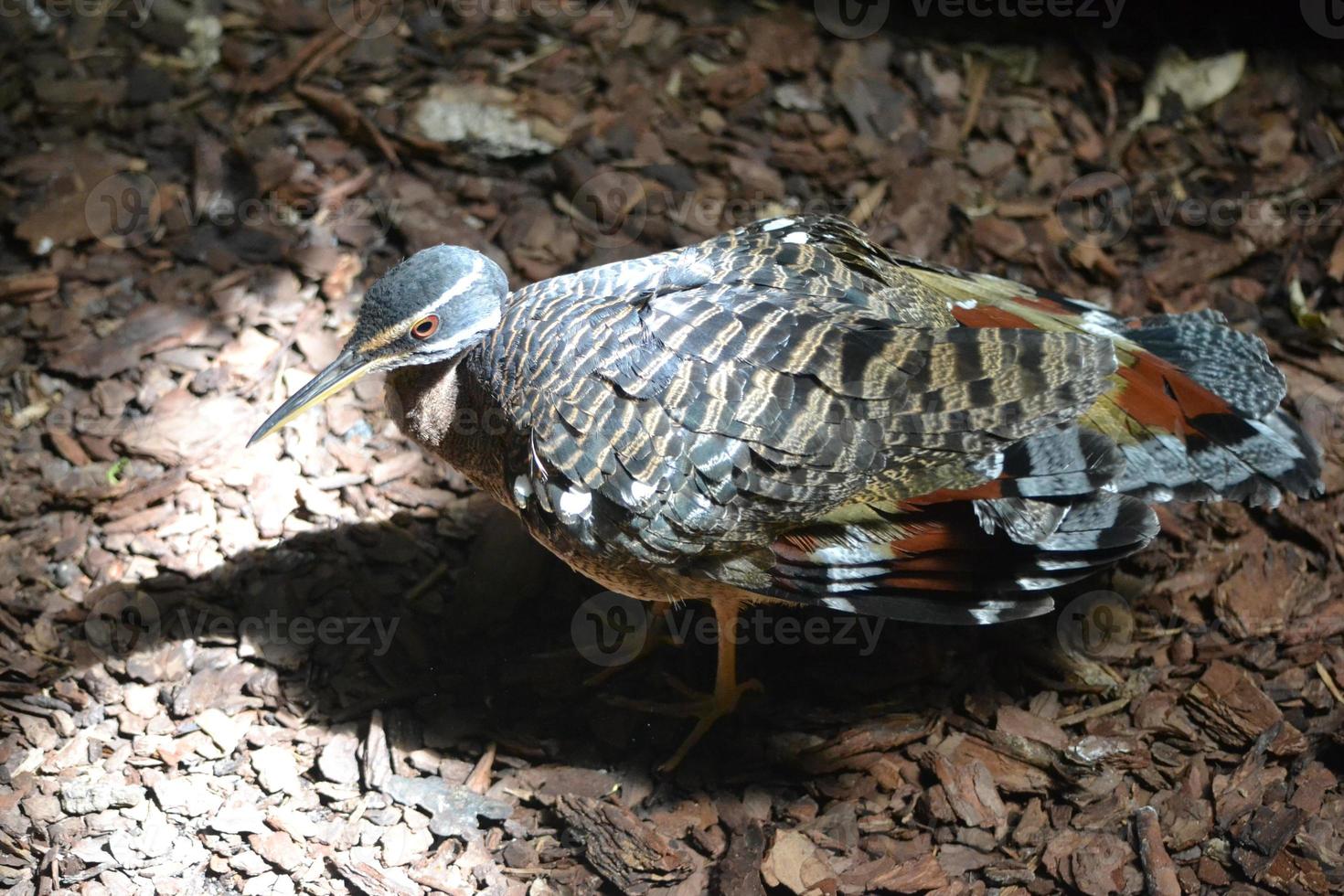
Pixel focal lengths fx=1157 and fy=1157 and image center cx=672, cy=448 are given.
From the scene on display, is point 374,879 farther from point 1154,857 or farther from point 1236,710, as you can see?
point 1236,710

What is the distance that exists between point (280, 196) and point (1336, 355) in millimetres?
4926

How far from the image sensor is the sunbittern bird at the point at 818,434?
11.9 feet

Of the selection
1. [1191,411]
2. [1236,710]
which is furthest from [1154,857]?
[1191,411]

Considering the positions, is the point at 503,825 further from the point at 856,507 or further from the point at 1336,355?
the point at 1336,355

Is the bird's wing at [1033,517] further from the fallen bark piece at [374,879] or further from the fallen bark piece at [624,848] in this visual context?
the fallen bark piece at [374,879]

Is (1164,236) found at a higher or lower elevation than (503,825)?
higher

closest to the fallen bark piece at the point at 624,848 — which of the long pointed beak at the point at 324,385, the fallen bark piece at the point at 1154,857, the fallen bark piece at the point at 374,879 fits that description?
the fallen bark piece at the point at 374,879

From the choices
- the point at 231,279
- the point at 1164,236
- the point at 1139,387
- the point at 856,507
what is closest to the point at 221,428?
the point at 231,279

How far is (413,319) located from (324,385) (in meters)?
0.38

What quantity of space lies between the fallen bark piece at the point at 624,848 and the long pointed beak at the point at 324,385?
163 cm

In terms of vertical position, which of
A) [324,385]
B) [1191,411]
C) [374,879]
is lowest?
[374,879]

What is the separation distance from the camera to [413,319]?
393 cm

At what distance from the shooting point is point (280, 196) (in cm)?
566

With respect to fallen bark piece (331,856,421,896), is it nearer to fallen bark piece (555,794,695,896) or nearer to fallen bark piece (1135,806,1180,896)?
fallen bark piece (555,794,695,896)
